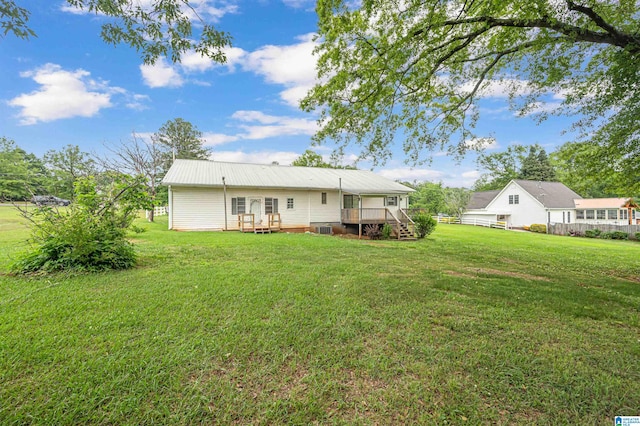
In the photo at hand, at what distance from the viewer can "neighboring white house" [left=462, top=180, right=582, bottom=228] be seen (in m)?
28.1

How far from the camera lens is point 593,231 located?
883 inches

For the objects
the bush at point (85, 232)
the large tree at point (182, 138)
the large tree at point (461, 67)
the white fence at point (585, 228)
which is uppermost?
the large tree at point (182, 138)

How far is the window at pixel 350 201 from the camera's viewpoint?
18797mm

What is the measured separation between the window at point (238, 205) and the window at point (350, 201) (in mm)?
6824

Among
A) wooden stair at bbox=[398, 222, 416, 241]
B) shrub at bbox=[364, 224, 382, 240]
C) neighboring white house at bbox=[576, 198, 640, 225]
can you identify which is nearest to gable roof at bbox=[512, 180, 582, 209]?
neighboring white house at bbox=[576, 198, 640, 225]

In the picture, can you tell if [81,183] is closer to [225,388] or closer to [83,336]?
[83,336]

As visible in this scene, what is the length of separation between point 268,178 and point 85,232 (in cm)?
1271

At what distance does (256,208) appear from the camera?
16.7 m

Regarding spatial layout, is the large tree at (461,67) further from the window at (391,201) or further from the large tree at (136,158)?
the large tree at (136,158)

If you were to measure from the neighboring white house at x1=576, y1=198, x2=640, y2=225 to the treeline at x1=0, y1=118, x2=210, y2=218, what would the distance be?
3861 centimetres

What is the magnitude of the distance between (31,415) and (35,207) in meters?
5.52

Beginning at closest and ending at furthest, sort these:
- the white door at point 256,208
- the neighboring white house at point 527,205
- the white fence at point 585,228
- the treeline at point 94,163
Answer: the treeline at point 94,163 → the white door at point 256,208 → the white fence at point 585,228 → the neighboring white house at point 527,205

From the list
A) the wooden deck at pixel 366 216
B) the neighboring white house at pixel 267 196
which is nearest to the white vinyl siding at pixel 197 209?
the neighboring white house at pixel 267 196

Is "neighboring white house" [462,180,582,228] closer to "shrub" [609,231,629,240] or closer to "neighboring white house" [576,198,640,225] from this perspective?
"neighboring white house" [576,198,640,225]
